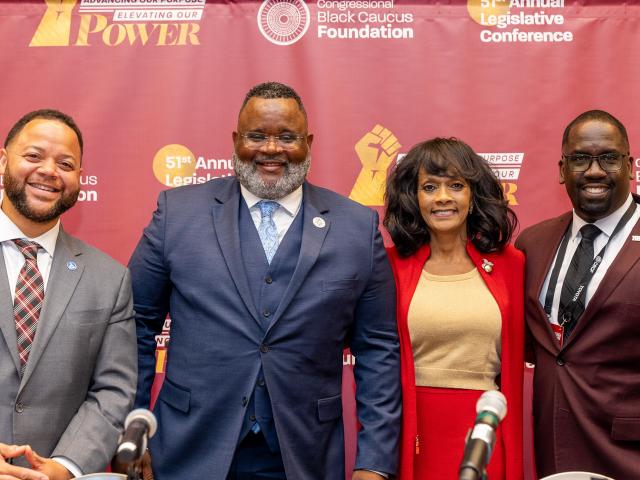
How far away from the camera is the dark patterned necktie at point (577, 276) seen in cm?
308

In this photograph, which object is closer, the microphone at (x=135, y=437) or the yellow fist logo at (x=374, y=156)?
the microphone at (x=135, y=437)

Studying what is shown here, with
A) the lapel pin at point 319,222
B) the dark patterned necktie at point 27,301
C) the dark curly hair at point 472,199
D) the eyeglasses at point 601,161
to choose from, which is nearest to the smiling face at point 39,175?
the dark patterned necktie at point 27,301

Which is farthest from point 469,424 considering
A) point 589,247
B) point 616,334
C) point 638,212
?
point 638,212

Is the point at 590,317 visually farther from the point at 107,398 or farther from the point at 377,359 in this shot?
the point at 107,398

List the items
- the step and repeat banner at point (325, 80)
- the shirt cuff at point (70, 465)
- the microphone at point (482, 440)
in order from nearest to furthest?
the microphone at point (482, 440) < the shirt cuff at point (70, 465) < the step and repeat banner at point (325, 80)

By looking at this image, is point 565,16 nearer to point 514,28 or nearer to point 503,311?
point 514,28

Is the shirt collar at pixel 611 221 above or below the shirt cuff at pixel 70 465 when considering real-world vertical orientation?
above

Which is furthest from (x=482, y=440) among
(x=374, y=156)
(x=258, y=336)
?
(x=374, y=156)

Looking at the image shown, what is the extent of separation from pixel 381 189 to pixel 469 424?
1.45 meters

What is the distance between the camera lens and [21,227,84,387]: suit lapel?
2.57 m

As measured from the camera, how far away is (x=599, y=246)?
10.4 feet

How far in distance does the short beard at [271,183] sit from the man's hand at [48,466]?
115 cm

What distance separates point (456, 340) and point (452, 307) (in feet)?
0.43

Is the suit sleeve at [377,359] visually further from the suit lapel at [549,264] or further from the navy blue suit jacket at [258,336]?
the suit lapel at [549,264]
